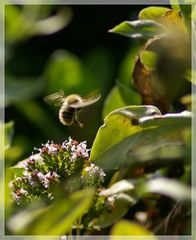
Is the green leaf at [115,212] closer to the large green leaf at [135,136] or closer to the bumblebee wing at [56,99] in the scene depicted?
the large green leaf at [135,136]

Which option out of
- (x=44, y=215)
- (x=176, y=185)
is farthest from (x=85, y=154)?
(x=44, y=215)

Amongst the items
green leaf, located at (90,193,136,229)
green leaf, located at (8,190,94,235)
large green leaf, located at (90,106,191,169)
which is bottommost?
green leaf, located at (90,193,136,229)

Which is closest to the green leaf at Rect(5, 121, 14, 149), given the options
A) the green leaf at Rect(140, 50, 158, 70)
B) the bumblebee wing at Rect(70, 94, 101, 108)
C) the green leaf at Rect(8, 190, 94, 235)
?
the bumblebee wing at Rect(70, 94, 101, 108)

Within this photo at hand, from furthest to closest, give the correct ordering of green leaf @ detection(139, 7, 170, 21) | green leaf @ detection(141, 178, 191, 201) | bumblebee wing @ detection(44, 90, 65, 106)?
bumblebee wing @ detection(44, 90, 65, 106) → green leaf @ detection(139, 7, 170, 21) → green leaf @ detection(141, 178, 191, 201)

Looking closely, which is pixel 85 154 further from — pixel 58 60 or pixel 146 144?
pixel 58 60

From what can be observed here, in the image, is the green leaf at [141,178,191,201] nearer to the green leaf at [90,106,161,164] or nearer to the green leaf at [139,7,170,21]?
the green leaf at [90,106,161,164]

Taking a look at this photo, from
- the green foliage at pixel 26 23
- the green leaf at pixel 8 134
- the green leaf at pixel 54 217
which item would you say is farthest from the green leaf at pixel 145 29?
the green foliage at pixel 26 23
